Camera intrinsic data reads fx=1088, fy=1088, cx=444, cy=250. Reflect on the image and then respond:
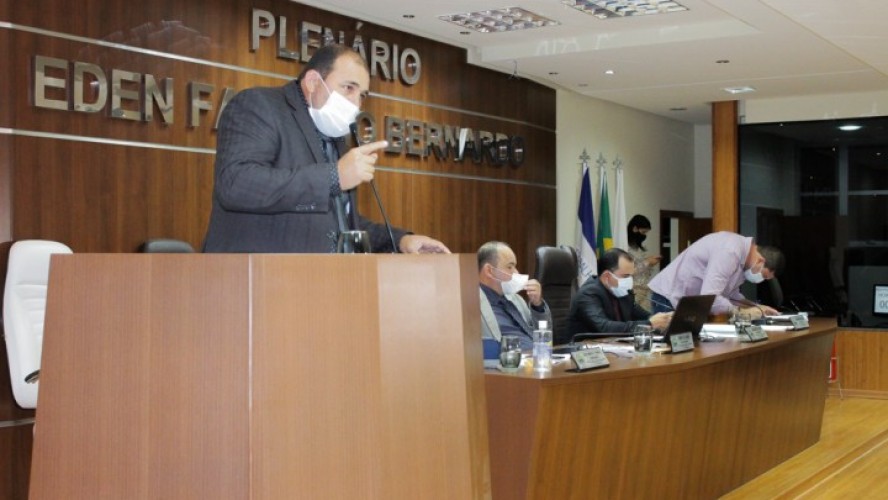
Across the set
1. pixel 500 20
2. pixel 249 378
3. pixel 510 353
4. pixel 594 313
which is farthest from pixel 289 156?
pixel 500 20

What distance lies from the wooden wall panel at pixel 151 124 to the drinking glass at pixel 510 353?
7.99 feet

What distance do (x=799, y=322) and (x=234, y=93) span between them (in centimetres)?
358

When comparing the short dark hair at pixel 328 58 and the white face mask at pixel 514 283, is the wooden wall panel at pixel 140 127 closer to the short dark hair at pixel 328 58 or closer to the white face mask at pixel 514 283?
the white face mask at pixel 514 283

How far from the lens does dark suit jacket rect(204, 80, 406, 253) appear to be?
2.00 m

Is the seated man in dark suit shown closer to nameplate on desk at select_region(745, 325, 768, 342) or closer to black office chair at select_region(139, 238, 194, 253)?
nameplate on desk at select_region(745, 325, 768, 342)

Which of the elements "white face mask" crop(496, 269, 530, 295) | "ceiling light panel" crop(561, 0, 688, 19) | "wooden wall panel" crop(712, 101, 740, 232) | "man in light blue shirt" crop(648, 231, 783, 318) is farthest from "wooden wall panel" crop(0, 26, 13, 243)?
"wooden wall panel" crop(712, 101, 740, 232)

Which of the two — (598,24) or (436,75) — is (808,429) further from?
(436,75)

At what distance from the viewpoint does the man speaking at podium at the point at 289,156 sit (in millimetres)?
2043

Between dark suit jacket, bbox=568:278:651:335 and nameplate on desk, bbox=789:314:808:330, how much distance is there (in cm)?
85

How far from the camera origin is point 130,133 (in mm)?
5465

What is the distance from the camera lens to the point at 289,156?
2.25m

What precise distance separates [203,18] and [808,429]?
14.1ft

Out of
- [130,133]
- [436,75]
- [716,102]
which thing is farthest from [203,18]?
[716,102]

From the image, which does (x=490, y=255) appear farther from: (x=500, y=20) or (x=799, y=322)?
(x=500, y=20)
